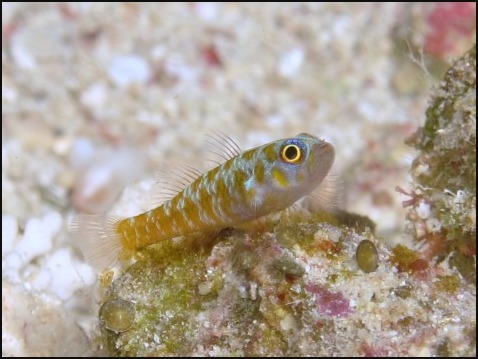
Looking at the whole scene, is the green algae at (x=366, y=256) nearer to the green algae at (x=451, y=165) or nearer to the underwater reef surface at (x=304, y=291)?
the underwater reef surface at (x=304, y=291)

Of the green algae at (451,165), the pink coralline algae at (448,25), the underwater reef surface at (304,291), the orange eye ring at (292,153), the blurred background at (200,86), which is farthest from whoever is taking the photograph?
the pink coralline algae at (448,25)

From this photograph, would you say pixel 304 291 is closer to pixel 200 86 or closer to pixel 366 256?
pixel 366 256

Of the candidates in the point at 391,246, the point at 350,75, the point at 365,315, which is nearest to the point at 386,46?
the point at 350,75

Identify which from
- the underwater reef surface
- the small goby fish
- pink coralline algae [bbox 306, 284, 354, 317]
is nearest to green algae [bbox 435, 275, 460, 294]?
the underwater reef surface

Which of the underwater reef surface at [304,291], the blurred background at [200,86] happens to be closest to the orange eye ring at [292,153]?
the underwater reef surface at [304,291]

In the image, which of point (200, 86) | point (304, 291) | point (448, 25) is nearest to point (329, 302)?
point (304, 291)
